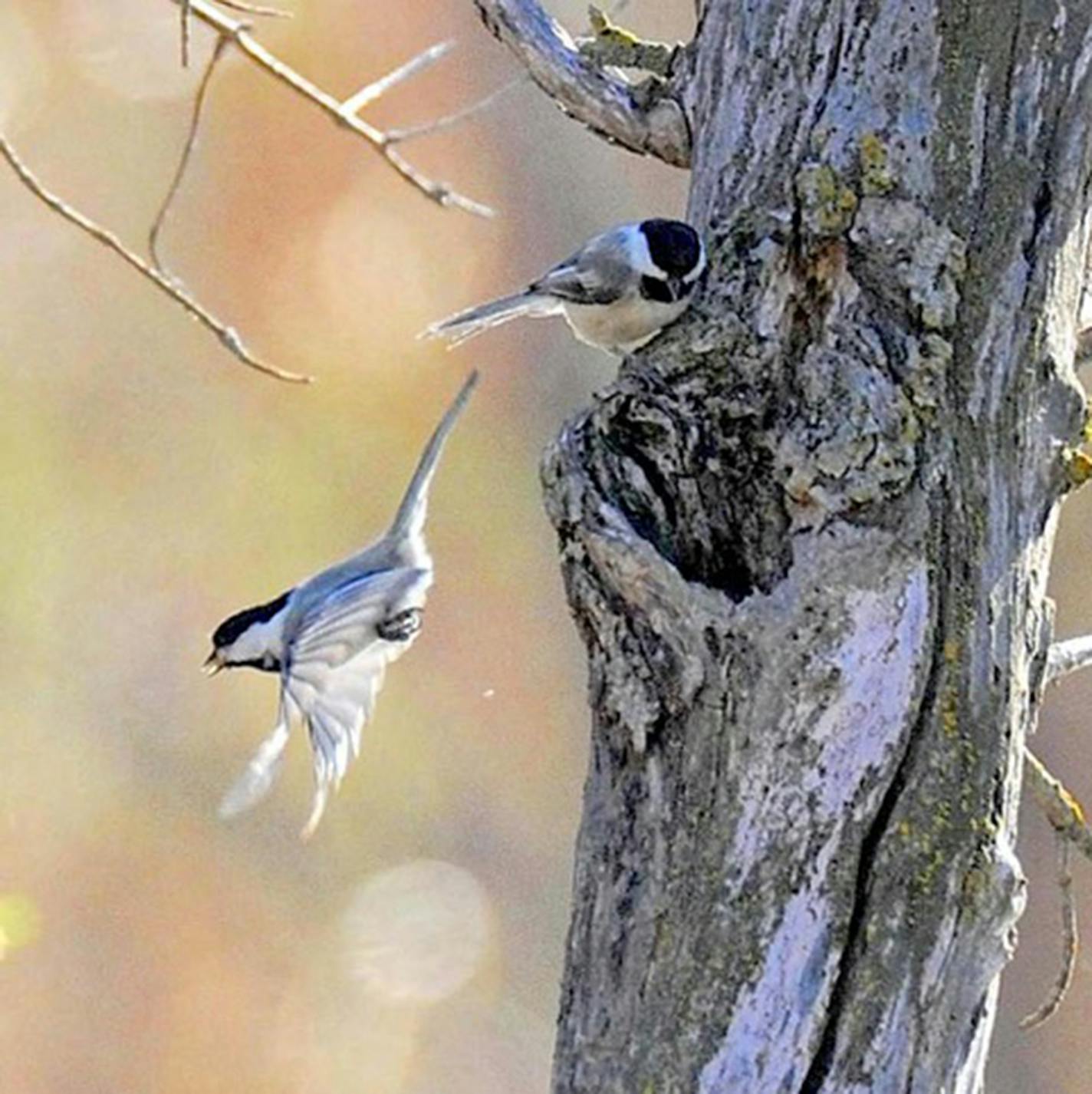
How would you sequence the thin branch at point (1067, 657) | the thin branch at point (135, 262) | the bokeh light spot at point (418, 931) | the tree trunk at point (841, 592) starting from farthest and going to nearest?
the bokeh light spot at point (418, 931) → the thin branch at point (135, 262) → the thin branch at point (1067, 657) → the tree trunk at point (841, 592)

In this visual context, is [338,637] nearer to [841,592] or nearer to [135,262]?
[135,262]

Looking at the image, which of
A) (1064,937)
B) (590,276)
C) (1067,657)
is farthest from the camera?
(590,276)

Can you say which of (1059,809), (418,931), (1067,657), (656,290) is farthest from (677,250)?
(418,931)

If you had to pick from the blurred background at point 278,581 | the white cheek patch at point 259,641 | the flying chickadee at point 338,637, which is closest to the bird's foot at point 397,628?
the flying chickadee at point 338,637

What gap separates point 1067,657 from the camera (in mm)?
1686

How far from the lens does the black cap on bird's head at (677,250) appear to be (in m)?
1.68

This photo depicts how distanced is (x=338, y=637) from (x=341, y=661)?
0.10ft

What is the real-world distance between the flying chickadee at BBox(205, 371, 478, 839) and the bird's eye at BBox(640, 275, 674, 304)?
0.36 meters

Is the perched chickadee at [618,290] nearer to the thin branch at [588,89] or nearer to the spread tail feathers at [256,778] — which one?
the thin branch at [588,89]

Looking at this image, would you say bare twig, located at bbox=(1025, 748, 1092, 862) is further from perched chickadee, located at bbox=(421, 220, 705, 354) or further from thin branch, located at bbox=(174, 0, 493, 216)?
thin branch, located at bbox=(174, 0, 493, 216)

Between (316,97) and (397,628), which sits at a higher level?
(316,97)

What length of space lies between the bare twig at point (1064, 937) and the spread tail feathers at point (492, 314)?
2.36ft

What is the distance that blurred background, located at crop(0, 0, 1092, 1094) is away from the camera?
5.08m

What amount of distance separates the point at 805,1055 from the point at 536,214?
4024 millimetres
